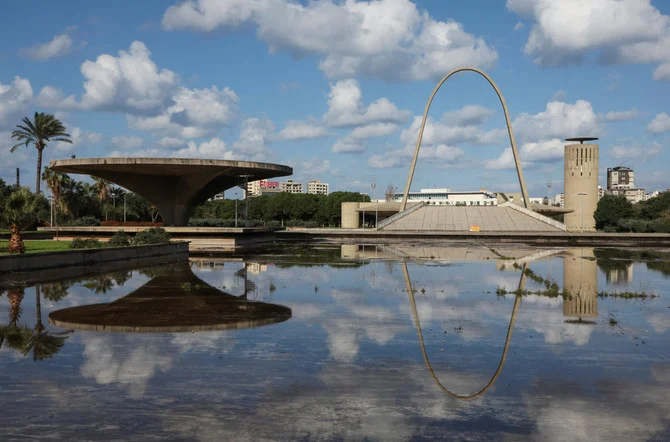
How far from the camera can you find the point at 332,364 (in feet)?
34.9

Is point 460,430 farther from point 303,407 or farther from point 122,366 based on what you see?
point 122,366

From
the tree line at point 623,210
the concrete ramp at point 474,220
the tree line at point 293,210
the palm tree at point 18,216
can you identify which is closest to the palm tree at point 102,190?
the concrete ramp at point 474,220

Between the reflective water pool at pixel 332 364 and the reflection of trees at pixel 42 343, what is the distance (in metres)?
0.05

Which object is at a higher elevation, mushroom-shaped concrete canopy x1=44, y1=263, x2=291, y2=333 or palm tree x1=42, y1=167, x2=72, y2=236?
palm tree x1=42, y1=167, x2=72, y2=236

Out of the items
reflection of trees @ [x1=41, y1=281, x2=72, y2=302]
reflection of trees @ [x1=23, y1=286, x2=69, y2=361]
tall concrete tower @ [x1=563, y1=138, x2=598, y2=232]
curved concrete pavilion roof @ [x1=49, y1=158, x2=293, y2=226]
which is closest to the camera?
reflection of trees @ [x1=23, y1=286, x2=69, y2=361]

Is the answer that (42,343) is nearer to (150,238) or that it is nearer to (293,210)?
(150,238)

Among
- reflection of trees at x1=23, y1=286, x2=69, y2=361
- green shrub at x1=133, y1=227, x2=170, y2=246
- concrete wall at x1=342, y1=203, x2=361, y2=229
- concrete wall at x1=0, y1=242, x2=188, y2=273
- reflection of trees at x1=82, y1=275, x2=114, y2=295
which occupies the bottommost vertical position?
reflection of trees at x1=23, y1=286, x2=69, y2=361

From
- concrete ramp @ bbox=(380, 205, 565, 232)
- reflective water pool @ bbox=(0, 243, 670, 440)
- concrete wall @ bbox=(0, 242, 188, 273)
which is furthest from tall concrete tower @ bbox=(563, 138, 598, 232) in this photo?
reflective water pool @ bbox=(0, 243, 670, 440)

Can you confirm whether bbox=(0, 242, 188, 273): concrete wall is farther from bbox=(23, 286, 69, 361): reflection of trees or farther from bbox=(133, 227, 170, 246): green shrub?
bbox=(23, 286, 69, 361): reflection of trees

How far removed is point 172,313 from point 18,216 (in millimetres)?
16239

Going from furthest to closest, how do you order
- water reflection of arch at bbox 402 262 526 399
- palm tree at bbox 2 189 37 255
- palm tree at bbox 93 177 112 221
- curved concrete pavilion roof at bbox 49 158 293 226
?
palm tree at bbox 93 177 112 221, curved concrete pavilion roof at bbox 49 158 293 226, palm tree at bbox 2 189 37 255, water reflection of arch at bbox 402 262 526 399

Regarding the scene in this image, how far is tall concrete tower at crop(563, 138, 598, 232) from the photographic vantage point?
13125 cm

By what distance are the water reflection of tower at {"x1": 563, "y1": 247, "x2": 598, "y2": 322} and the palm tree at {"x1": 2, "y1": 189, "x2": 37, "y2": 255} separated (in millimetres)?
22458

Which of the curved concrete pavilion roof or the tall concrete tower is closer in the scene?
the curved concrete pavilion roof
